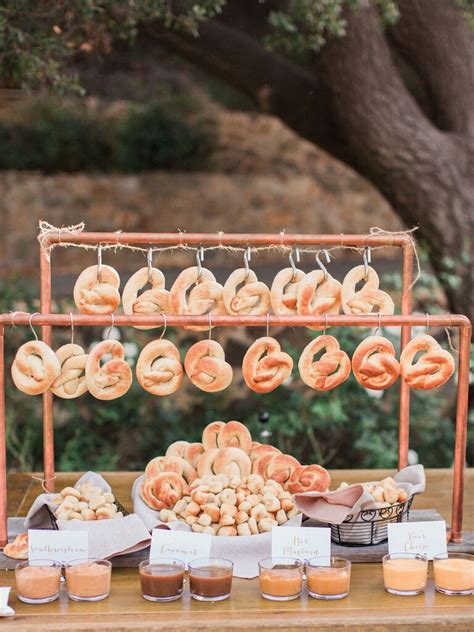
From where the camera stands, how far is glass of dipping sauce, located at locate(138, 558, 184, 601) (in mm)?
1938

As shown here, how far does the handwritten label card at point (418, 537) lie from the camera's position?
→ 2074 millimetres

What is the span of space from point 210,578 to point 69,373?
638 millimetres

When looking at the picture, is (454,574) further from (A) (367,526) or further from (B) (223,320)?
(B) (223,320)

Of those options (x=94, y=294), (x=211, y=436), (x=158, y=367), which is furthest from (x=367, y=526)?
(x=94, y=294)

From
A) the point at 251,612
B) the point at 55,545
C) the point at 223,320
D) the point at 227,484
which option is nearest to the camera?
the point at 251,612

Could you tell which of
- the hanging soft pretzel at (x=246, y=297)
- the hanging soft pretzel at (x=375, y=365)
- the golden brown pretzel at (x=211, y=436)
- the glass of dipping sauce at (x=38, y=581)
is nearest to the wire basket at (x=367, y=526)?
the hanging soft pretzel at (x=375, y=365)

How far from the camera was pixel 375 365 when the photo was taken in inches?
86.1

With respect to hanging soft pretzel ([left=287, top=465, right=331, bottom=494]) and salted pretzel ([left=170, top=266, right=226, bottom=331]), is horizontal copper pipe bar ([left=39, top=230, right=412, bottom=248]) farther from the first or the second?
hanging soft pretzel ([left=287, top=465, right=331, bottom=494])

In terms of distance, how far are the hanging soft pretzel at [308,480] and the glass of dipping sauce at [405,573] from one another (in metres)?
0.37

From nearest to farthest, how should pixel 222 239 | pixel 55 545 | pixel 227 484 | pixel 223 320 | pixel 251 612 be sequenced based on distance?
1. pixel 251 612
2. pixel 55 545
3. pixel 223 320
4. pixel 227 484
5. pixel 222 239

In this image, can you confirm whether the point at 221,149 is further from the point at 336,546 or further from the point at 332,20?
the point at 336,546

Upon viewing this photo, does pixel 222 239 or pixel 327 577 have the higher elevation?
pixel 222 239

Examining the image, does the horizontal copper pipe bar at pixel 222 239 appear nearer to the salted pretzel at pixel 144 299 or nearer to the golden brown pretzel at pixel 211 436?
the salted pretzel at pixel 144 299

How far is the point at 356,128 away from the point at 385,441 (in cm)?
153
